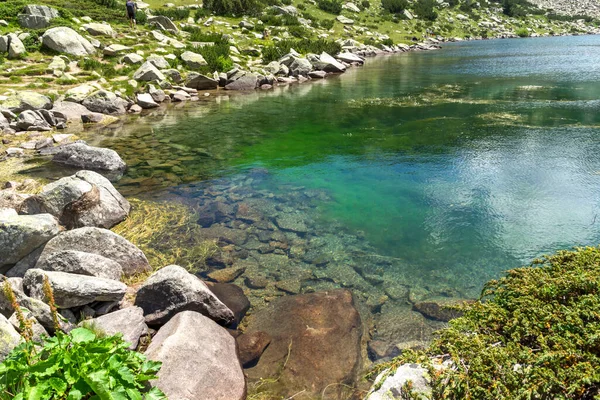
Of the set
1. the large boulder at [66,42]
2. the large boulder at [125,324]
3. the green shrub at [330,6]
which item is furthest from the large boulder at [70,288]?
the green shrub at [330,6]

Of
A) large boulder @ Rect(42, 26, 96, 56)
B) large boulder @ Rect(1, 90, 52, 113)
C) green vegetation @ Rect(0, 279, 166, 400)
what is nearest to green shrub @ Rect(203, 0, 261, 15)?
large boulder @ Rect(42, 26, 96, 56)

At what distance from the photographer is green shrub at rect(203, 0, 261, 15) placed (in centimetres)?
5319

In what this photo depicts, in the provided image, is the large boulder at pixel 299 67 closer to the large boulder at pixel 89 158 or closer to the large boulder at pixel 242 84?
the large boulder at pixel 242 84

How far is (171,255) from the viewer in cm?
945

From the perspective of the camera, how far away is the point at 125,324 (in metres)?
5.98

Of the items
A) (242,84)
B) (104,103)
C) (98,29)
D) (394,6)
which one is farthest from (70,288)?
(394,6)

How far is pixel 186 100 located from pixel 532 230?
26468 mm

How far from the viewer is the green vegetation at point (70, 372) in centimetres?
367

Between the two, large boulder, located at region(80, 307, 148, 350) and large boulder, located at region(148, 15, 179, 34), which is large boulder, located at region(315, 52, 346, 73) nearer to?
large boulder, located at region(148, 15, 179, 34)

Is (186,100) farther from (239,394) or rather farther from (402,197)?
(239,394)

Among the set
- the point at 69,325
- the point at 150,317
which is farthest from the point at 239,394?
the point at 69,325

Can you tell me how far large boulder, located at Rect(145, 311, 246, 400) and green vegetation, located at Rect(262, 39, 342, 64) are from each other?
127 feet

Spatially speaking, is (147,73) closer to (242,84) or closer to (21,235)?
(242,84)

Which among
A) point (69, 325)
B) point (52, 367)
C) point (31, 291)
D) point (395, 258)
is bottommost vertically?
point (395, 258)
